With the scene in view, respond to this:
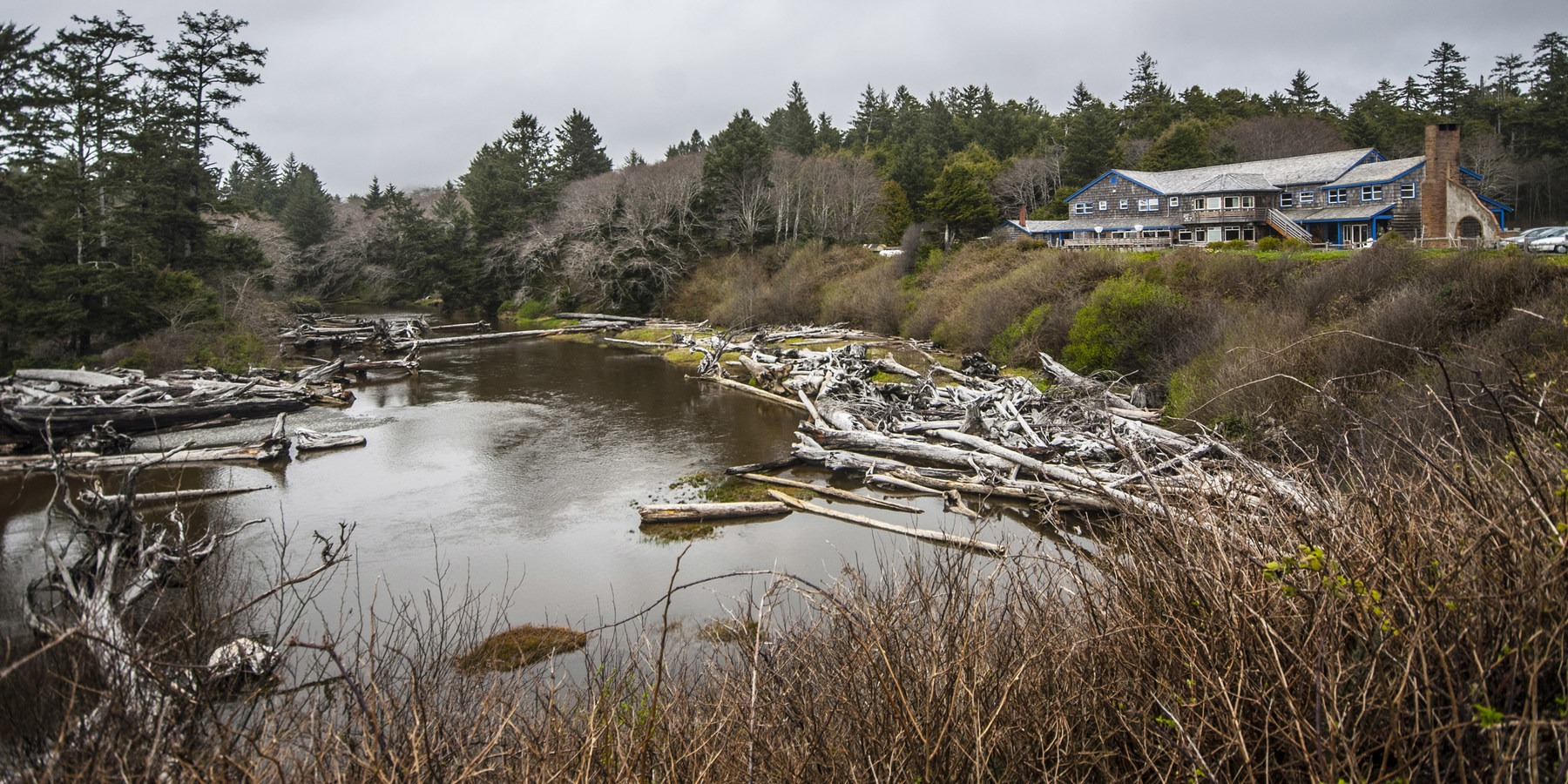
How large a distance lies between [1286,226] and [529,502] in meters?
42.6

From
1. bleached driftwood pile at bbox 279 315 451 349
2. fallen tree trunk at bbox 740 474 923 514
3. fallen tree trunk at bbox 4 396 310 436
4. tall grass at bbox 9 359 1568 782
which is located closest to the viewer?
tall grass at bbox 9 359 1568 782

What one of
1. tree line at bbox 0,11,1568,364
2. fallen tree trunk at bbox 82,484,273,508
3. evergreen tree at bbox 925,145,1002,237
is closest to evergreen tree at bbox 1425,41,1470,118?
tree line at bbox 0,11,1568,364

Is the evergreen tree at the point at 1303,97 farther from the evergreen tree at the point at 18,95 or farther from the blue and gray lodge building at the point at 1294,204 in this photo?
the evergreen tree at the point at 18,95

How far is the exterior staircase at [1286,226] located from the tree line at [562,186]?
13383 mm

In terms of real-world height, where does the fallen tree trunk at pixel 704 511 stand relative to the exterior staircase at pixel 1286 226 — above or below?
below

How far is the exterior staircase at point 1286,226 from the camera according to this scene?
43406 mm

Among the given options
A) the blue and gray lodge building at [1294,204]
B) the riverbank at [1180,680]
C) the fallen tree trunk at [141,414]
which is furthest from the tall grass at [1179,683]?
the blue and gray lodge building at [1294,204]

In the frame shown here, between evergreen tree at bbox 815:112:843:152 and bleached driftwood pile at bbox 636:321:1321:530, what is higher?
evergreen tree at bbox 815:112:843:152

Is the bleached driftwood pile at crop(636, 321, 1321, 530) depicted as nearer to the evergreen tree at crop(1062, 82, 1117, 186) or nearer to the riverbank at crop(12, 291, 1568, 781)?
the riverbank at crop(12, 291, 1568, 781)

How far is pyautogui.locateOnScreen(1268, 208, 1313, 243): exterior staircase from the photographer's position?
4341 cm

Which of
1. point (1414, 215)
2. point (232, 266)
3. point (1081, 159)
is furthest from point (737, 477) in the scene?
point (1081, 159)

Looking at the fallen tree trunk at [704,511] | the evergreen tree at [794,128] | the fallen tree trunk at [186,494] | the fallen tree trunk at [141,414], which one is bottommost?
the fallen tree trunk at [704,511]

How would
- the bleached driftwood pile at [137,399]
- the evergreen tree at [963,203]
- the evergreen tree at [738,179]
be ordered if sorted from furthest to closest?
the evergreen tree at [738,179]
the evergreen tree at [963,203]
the bleached driftwood pile at [137,399]

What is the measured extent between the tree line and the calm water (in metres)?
11.9
